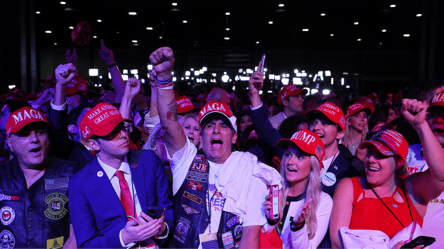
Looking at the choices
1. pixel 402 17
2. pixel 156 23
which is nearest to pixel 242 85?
pixel 156 23

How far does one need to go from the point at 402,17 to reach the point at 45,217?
19802 millimetres

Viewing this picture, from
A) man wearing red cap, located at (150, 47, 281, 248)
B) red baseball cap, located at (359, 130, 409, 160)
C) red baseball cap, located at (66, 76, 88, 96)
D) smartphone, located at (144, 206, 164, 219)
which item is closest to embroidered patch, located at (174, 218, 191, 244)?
man wearing red cap, located at (150, 47, 281, 248)

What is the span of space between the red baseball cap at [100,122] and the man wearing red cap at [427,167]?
240 cm

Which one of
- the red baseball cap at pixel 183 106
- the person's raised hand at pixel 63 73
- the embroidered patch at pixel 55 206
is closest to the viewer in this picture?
the embroidered patch at pixel 55 206

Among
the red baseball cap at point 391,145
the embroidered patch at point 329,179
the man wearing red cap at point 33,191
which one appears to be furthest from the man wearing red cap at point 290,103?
the man wearing red cap at point 33,191

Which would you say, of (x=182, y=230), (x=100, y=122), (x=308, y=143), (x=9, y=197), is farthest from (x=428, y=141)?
(x=9, y=197)

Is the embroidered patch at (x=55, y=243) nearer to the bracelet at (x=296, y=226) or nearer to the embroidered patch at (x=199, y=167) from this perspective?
the embroidered patch at (x=199, y=167)

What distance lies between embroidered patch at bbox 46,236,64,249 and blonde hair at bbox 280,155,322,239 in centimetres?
161

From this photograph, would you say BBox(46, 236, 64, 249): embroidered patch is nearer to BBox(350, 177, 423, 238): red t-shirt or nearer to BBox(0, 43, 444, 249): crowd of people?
BBox(0, 43, 444, 249): crowd of people

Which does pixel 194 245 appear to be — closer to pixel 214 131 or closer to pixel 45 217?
pixel 214 131

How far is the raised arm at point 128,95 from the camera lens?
3578mm

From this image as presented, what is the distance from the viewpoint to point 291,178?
2.94 metres

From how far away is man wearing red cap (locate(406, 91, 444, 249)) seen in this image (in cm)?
289

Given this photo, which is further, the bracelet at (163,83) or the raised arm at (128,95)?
the raised arm at (128,95)
